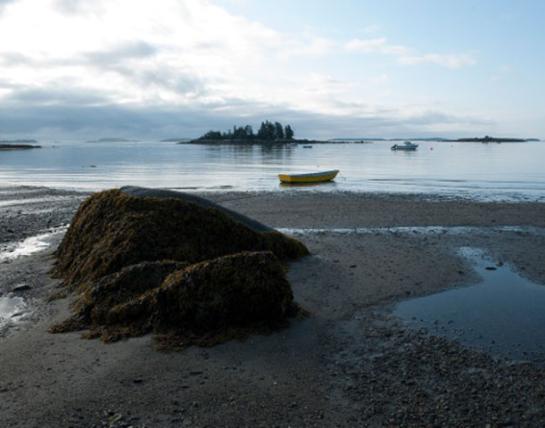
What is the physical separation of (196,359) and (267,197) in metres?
23.0

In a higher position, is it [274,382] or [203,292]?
[203,292]

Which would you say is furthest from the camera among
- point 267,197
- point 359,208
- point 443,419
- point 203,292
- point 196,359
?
point 267,197

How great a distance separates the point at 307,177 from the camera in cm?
4016

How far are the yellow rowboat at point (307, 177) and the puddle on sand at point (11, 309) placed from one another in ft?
98.5

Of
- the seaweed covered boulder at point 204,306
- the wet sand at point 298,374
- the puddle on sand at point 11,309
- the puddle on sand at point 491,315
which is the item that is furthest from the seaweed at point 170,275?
the puddle on sand at point 491,315

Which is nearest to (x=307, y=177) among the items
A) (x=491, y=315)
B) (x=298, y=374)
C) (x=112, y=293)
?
(x=491, y=315)

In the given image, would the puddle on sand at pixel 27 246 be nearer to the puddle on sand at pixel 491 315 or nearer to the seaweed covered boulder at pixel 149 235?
the seaweed covered boulder at pixel 149 235

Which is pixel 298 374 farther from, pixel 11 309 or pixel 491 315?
pixel 11 309

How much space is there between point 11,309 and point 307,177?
105 ft

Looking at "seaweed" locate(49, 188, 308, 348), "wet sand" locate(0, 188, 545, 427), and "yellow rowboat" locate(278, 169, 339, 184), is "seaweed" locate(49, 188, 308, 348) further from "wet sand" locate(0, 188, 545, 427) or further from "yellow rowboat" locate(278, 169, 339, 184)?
"yellow rowboat" locate(278, 169, 339, 184)

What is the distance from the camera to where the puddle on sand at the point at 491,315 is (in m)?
7.97

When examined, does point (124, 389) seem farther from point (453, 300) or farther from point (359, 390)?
point (453, 300)

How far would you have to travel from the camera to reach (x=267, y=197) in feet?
98.2

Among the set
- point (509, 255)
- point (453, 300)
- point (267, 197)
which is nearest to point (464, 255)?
point (509, 255)
